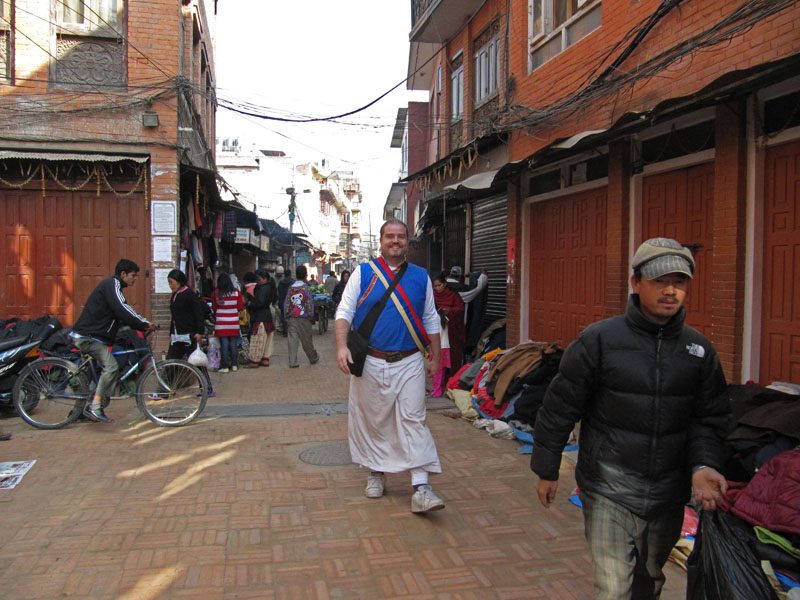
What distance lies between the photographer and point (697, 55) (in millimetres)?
5754

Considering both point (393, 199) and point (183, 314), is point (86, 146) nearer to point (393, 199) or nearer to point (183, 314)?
point (183, 314)

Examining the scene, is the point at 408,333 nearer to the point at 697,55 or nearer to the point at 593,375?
the point at 593,375

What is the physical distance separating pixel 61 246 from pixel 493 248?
23.7ft

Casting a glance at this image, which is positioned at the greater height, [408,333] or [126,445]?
[408,333]

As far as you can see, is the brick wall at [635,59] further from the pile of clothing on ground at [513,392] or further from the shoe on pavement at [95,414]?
the shoe on pavement at [95,414]

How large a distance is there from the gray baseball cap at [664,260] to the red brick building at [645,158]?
7.66 ft

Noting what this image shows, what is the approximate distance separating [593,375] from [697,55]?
474 centimetres

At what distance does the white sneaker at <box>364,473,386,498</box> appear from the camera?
456 cm

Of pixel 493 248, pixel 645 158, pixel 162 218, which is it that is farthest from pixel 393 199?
pixel 645 158

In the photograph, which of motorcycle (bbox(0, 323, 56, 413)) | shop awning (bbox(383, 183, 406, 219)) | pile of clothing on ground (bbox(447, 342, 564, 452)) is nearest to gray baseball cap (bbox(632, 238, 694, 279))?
pile of clothing on ground (bbox(447, 342, 564, 452))

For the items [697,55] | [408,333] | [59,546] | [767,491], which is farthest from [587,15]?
[59,546]

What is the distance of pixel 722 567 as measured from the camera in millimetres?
2141

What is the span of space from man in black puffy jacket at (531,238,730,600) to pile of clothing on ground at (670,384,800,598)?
0.18 m

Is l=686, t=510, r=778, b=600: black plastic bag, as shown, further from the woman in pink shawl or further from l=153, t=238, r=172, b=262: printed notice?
l=153, t=238, r=172, b=262: printed notice
